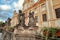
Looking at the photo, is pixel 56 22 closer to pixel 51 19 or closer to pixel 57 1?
pixel 51 19

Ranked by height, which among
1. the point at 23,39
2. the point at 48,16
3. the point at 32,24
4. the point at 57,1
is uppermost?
the point at 57,1

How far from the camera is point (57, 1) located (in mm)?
14906

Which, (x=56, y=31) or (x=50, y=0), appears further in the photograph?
(x=50, y=0)

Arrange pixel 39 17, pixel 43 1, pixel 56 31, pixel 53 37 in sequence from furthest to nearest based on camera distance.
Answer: pixel 39 17, pixel 43 1, pixel 56 31, pixel 53 37

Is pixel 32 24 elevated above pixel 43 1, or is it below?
below

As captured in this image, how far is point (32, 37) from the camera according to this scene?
12195 millimetres

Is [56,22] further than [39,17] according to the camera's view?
No

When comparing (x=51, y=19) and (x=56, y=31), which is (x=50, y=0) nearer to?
(x=51, y=19)

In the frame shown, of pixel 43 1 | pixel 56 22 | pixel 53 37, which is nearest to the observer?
pixel 53 37

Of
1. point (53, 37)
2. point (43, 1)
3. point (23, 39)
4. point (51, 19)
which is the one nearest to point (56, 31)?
point (53, 37)

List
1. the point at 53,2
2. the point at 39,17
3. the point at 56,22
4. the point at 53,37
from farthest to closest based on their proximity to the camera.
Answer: the point at 39,17, the point at 53,2, the point at 56,22, the point at 53,37

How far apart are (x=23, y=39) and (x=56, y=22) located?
5047 millimetres

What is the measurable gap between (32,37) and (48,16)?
16.2 feet

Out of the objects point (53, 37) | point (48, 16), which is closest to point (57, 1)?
point (48, 16)
